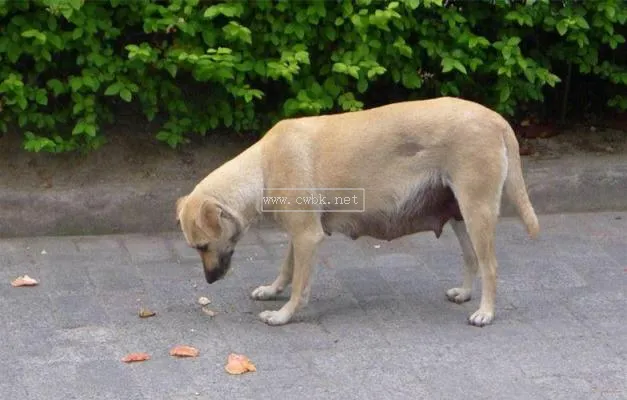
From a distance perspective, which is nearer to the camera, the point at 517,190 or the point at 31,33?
the point at 517,190

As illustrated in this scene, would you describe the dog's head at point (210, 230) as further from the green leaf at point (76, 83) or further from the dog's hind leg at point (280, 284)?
the green leaf at point (76, 83)

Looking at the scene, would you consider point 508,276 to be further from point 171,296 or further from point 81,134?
point 81,134

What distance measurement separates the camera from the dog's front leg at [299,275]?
6223 millimetres

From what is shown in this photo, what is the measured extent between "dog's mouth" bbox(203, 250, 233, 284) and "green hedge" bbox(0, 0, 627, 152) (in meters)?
1.66

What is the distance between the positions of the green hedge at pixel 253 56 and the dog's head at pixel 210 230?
63.1 inches

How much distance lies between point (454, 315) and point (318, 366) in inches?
41.6

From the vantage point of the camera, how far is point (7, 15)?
754 centimetres

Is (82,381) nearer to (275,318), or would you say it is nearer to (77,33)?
(275,318)

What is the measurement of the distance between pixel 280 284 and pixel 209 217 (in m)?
0.79

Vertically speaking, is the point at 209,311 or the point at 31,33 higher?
the point at 31,33

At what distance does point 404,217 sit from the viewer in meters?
6.36

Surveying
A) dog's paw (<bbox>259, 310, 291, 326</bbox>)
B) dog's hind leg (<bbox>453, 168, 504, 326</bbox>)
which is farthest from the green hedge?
dog's paw (<bbox>259, 310, 291, 326</bbox>)

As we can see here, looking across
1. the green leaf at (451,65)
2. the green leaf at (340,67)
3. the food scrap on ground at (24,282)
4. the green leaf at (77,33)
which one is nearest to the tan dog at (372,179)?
the food scrap on ground at (24,282)

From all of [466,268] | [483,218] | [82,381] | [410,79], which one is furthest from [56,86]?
[483,218]
